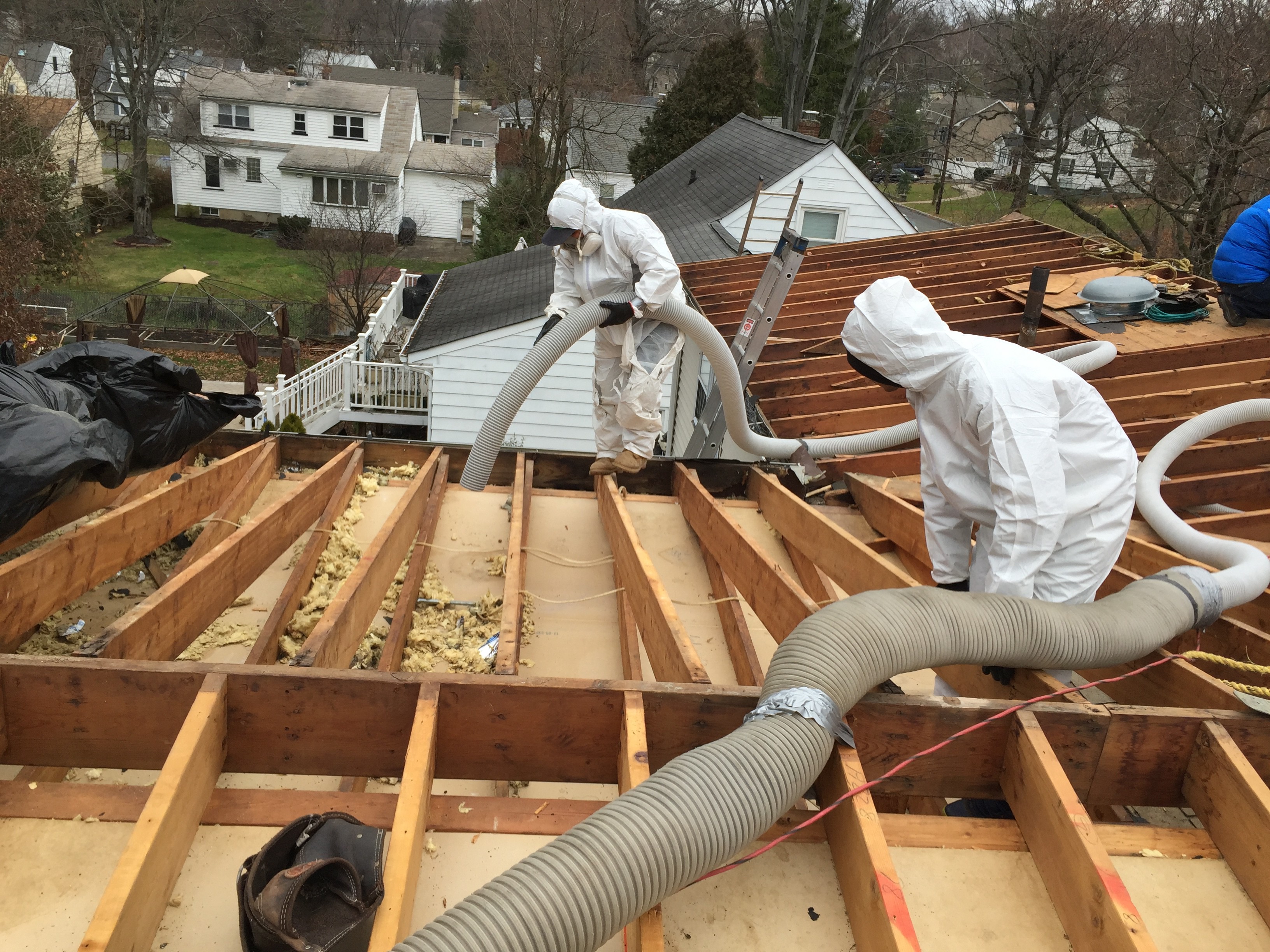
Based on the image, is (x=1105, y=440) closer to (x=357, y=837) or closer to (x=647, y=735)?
(x=647, y=735)

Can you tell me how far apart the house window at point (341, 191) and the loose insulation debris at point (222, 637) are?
31668 millimetres

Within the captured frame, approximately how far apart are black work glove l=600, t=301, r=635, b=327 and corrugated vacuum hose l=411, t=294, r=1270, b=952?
9.12ft

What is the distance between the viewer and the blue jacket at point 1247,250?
583 cm

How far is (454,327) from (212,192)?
24035 millimetres

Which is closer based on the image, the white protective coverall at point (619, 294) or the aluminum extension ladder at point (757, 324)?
the white protective coverall at point (619, 294)

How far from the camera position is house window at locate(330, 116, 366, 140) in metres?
34.5

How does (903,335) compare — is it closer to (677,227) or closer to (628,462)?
(628,462)

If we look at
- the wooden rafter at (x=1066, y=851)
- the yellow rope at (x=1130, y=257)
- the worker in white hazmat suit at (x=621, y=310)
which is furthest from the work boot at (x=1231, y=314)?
the wooden rafter at (x=1066, y=851)

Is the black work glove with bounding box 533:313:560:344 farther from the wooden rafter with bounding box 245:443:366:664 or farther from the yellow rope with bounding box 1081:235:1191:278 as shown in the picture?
the yellow rope with bounding box 1081:235:1191:278

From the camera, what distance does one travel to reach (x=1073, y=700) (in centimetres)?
253

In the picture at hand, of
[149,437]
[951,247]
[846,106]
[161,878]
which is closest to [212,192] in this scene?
[846,106]

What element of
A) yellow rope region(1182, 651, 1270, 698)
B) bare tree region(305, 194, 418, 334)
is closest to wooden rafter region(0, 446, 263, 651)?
yellow rope region(1182, 651, 1270, 698)

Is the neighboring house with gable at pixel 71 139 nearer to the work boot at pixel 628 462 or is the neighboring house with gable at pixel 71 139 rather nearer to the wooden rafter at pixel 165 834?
the work boot at pixel 628 462

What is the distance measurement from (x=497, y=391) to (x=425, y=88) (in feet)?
106
